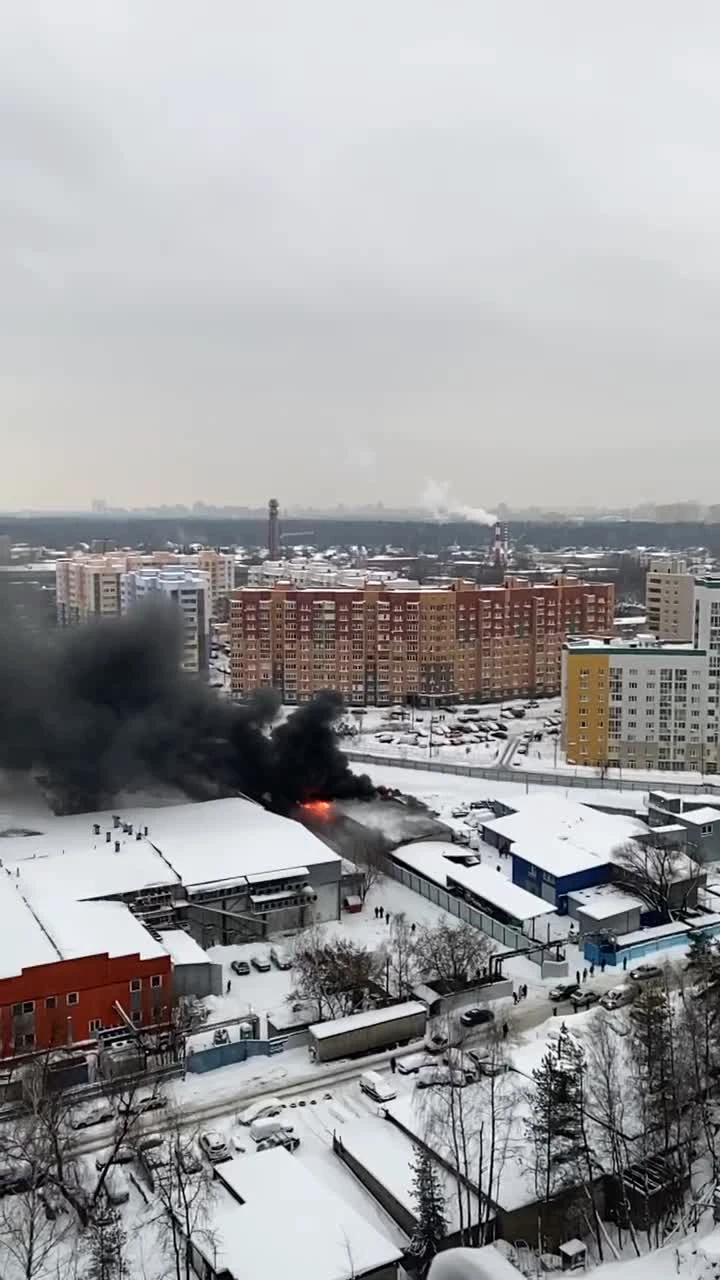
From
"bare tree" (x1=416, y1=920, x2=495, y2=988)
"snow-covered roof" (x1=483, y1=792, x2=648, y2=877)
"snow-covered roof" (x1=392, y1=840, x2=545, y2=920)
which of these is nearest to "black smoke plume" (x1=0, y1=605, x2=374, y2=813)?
"snow-covered roof" (x1=392, y1=840, x2=545, y2=920)

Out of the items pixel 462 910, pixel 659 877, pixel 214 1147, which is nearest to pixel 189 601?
pixel 462 910

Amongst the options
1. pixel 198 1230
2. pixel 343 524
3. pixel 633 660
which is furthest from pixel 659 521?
pixel 198 1230

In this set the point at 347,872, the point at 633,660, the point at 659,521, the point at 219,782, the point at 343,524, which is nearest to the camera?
the point at 347,872

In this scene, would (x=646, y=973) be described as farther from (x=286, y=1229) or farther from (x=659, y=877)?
(x=286, y=1229)

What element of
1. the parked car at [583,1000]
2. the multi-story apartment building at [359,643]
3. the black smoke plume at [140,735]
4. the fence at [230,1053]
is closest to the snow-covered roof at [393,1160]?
the fence at [230,1053]

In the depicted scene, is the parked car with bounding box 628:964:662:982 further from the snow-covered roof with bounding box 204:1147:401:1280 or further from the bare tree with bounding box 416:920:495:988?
the snow-covered roof with bounding box 204:1147:401:1280

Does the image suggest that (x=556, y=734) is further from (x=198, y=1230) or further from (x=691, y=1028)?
(x=198, y=1230)
